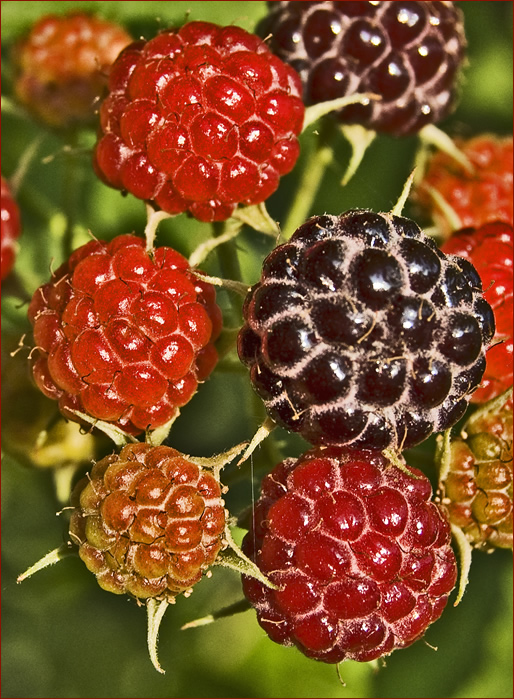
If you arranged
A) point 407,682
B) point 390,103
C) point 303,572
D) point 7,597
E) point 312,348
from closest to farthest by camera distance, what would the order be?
1. point 312,348
2. point 303,572
3. point 390,103
4. point 7,597
5. point 407,682

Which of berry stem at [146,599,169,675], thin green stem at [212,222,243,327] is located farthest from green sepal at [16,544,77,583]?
thin green stem at [212,222,243,327]

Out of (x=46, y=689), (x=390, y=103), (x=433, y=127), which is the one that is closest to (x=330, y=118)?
(x=390, y=103)

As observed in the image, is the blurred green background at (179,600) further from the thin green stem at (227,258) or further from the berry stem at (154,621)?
the berry stem at (154,621)

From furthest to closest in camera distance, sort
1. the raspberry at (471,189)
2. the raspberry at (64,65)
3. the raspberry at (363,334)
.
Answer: the raspberry at (64,65), the raspberry at (471,189), the raspberry at (363,334)

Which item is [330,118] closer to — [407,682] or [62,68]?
[62,68]

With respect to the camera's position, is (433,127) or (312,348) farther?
(433,127)

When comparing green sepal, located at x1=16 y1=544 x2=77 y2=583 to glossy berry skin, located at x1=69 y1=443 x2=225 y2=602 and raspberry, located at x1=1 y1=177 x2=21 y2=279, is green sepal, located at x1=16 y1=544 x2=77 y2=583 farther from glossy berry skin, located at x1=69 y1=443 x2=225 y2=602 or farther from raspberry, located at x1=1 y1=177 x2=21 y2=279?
raspberry, located at x1=1 y1=177 x2=21 y2=279

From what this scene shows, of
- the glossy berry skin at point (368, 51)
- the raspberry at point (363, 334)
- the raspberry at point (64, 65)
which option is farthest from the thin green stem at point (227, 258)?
the raspberry at point (64, 65)
